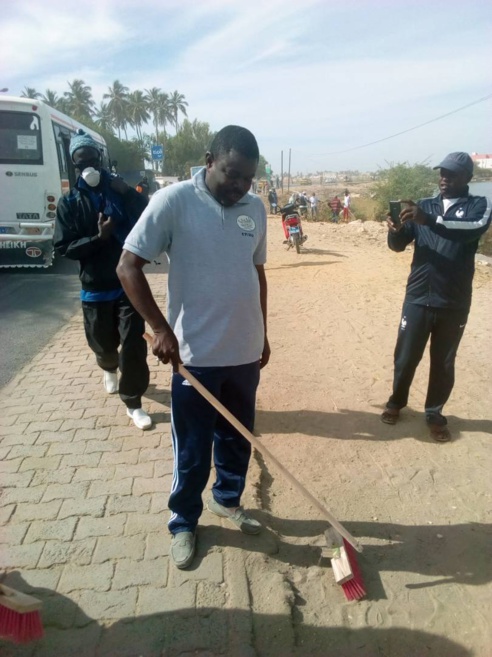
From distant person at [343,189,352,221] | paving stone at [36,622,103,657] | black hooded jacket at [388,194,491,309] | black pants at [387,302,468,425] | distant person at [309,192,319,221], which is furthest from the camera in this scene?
distant person at [309,192,319,221]

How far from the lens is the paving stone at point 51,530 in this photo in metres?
2.58

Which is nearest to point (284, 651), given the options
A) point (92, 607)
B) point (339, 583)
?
point (339, 583)

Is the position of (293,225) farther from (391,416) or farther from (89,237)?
(89,237)

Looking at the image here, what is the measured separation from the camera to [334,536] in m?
2.48

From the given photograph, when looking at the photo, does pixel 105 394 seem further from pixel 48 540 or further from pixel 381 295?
pixel 381 295

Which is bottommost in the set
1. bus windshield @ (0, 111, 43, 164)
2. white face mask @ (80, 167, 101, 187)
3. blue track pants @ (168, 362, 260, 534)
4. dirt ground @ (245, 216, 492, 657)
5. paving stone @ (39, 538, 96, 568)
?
dirt ground @ (245, 216, 492, 657)

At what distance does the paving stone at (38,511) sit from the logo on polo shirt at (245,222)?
2003mm

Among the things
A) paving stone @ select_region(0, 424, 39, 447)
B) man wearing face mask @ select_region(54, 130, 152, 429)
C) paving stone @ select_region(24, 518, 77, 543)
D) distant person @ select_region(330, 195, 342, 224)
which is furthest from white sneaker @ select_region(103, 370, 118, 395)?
distant person @ select_region(330, 195, 342, 224)

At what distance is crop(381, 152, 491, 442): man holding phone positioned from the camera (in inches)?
131

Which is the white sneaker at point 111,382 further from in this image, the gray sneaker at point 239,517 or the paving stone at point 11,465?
the gray sneaker at point 239,517

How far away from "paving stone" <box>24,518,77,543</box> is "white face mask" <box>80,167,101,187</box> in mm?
2266

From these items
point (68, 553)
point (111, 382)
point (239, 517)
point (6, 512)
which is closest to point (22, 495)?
point (6, 512)

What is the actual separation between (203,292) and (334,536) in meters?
1.47

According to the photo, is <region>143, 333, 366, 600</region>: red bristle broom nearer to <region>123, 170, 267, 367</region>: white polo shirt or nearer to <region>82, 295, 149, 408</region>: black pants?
<region>123, 170, 267, 367</region>: white polo shirt
